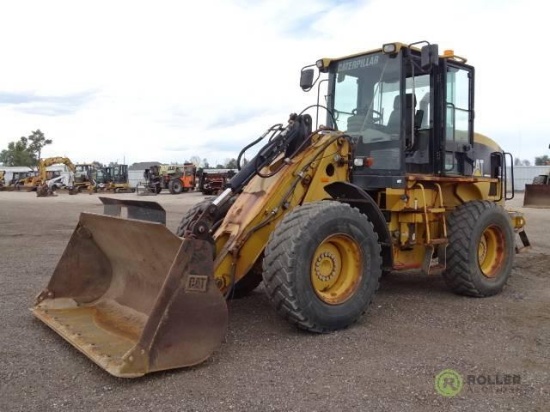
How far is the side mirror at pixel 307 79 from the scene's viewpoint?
670cm

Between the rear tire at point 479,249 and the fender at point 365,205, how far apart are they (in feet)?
3.54

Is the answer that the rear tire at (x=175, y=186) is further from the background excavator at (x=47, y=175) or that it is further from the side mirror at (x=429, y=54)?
the side mirror at (x=429, y=54)

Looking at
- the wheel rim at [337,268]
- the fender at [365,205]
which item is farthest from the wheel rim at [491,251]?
the wheel rim at [337,268]

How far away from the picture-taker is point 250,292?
6.20 meters

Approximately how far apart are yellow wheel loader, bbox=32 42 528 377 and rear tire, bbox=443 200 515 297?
0.02 metres

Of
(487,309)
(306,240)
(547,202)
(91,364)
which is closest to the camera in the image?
(91,364)

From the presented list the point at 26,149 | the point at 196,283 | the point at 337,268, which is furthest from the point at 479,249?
the point at 26,149

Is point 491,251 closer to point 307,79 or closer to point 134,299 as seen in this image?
point 307,79

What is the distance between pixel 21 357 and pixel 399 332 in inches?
125

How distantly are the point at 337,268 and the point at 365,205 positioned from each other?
0.83 meters

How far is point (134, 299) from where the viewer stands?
5.04 meters

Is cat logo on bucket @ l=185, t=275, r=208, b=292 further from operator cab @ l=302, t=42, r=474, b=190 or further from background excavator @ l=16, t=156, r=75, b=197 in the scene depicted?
background excavator @ l=16, t=156, r=75, b=197

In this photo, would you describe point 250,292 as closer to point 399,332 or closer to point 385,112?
point 399,332

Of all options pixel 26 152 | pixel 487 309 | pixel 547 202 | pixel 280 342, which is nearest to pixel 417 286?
pixel 487 309
